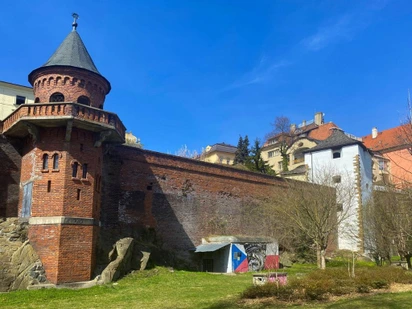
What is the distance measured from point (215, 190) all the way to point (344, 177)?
14.4 m

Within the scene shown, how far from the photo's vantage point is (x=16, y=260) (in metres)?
16.0

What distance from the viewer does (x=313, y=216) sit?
2330 cm

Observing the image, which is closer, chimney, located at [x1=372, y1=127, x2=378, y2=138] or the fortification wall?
the fortification wall

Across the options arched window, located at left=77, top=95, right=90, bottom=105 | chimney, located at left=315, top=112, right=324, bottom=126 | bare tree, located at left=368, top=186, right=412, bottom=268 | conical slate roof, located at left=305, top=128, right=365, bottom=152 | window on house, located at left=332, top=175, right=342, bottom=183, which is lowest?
bare tree, located at left=368, top=186, right=412, bottom=268

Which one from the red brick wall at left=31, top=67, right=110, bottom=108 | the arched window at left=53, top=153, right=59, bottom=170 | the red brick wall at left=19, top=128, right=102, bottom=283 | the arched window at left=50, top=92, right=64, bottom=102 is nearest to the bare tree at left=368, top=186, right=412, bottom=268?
the red brick wall at left=19, top=128, right=102, bottom=283

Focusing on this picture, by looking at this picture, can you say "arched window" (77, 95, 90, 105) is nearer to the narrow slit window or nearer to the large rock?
the narrow slit window

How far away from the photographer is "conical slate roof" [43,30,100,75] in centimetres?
1869

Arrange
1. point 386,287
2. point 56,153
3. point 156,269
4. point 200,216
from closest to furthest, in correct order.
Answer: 1. point 386,287
2. point 56,153
3. point 156,269
4. point 200,216

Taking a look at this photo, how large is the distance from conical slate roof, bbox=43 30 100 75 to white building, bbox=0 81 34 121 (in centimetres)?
2387

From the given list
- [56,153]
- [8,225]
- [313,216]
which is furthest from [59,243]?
[313,216]

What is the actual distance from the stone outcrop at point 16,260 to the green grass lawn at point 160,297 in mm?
963

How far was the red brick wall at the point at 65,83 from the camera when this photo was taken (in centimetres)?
1842

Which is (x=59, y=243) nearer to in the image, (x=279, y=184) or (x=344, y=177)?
(x=279, y=184)

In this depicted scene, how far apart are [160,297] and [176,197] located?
1073 centimetres
